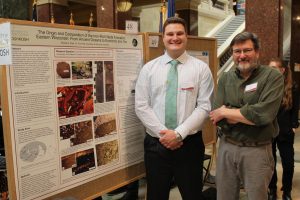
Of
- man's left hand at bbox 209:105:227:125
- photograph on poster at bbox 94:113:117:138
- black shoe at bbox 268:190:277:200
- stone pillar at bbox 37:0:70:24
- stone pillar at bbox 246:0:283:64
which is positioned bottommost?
black shoe at bbox 268:190:277:200

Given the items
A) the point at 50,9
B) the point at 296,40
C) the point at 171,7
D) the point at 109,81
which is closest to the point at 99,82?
the point at 109,81

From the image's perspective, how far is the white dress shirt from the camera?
2283 mm

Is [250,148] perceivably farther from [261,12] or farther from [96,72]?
[261,12]

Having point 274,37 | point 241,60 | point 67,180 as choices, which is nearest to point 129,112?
point 67,180

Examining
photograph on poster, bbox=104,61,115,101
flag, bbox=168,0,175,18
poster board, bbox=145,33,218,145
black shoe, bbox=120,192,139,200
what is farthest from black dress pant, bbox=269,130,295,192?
photograph on poster, bbox=104,61,115,101

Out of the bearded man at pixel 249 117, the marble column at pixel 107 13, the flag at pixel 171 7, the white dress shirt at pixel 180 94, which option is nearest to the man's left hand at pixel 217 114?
the bearded man at pixel 249 117

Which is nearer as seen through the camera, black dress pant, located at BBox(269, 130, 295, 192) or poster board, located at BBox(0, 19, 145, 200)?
poster board, located at BBox(0, 19, 145, 200)

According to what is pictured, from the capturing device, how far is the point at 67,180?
2139 mm

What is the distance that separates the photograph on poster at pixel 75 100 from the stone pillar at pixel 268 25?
7.97 ft

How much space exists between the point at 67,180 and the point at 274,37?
2.89 meters

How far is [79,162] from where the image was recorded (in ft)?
7.23

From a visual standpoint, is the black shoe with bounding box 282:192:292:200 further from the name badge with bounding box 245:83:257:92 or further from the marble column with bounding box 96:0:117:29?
the marble column with bounding box 96:0:117:29

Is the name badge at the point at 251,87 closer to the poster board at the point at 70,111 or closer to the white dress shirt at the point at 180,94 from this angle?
the white dress shirt at the point at 180,94

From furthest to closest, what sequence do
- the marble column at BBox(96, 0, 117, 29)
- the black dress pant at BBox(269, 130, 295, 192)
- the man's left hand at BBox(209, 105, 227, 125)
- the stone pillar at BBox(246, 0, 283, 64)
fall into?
the marble column at BBox(96, 0, 117, 29) < the stone pillar at BBox(246, 0, 283, 64) < the black dress pant at BBox(269, 130, 295, 192) < the man's left hand at BBox(209, 105, 227, 125)
